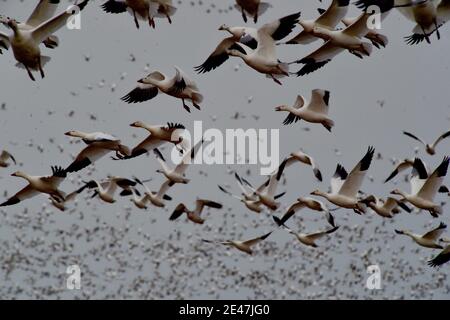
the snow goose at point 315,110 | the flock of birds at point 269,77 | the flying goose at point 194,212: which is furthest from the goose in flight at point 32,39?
the flying goose at point 194,212

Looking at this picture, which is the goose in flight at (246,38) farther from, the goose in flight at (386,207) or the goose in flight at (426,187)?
the goose in flight at (386,207)

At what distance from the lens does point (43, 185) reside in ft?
37.4

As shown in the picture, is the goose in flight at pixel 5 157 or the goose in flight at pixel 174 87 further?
the goose in flight at pixel 5 157

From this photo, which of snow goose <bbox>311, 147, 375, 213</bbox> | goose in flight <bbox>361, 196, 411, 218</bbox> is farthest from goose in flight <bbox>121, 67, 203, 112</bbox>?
goose in flight <bbox>361, 196, 411, 218</bbox>

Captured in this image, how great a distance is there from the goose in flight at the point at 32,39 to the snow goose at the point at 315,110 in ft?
8.21

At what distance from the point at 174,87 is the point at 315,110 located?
1385 millimetres

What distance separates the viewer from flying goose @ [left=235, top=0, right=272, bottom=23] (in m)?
10.2

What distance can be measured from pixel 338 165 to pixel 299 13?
2555 mm

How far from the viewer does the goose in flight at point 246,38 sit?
10.3 metres

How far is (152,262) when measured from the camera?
55.0 feet

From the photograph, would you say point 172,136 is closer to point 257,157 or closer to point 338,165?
point 257,157

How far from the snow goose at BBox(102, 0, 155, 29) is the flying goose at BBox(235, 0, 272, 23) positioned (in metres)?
0.78

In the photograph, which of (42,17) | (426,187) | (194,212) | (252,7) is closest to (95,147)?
(42,17)

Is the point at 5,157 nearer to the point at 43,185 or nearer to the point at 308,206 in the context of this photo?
the point at 43,185
